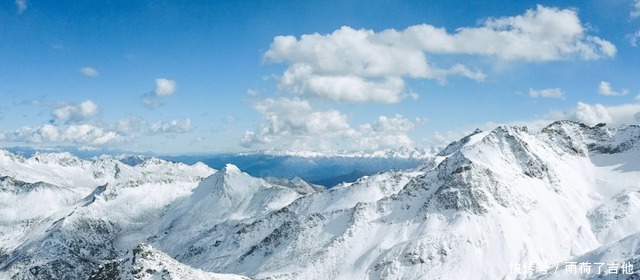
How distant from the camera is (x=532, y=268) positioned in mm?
194250

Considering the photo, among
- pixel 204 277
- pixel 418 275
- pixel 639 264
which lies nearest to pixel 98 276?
pixel 204 277

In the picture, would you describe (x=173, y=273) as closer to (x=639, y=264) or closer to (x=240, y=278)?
(x=240, y=278)

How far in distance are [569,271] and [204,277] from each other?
103579 millimetres

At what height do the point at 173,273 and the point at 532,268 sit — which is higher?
the point at 173,273

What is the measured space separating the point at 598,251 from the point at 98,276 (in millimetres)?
141249

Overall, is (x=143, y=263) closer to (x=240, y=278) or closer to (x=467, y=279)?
(x=240, y=278)

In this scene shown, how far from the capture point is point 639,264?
123 meters

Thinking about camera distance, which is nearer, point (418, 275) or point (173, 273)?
point (173, 273)

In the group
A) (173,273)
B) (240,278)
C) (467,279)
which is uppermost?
(173,273)

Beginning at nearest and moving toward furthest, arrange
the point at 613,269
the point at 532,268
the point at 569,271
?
the point at 613,269, the point at 569,271, the point at 532,268

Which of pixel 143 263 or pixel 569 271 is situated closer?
A: pixel 143 263

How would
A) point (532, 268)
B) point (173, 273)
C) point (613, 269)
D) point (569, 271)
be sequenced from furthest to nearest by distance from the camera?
point (532, 268) < point (569, 271) < point (613, 269) < point (173, 273)

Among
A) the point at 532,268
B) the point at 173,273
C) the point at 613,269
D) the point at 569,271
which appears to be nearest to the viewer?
the point at 173,273

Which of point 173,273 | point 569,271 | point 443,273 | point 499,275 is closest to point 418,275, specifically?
point 443,273
